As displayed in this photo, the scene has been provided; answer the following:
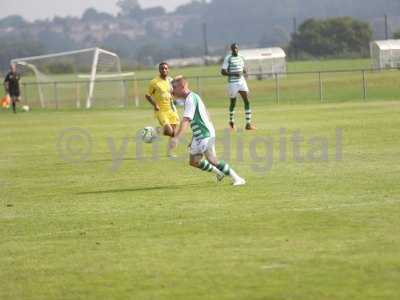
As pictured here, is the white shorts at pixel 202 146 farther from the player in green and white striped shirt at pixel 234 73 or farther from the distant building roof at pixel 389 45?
the distant building roof at pixel 389 45

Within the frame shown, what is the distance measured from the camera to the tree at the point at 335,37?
332ft

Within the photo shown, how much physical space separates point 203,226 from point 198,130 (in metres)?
3.45

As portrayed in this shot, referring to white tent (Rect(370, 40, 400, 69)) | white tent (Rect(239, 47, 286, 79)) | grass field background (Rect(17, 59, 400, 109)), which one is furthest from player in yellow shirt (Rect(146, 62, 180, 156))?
white tent (Rect(239, 47, 286, 79))

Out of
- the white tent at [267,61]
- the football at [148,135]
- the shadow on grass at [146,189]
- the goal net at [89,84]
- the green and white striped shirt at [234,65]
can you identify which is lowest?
the white tent at [267,61]

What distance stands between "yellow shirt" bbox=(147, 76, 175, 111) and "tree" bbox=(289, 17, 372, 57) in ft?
261

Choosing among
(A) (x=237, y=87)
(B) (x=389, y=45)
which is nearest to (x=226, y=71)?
(A) (x=237, y=87)

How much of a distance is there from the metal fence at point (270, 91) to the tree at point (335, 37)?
30.8 meters

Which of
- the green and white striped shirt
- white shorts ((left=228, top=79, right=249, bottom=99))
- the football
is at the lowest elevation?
the football

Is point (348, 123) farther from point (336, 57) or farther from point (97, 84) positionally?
point (336, 57)

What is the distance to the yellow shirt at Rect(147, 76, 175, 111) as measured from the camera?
73.0 ft

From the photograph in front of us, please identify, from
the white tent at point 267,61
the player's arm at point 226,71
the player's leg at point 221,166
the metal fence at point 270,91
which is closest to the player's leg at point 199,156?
the player's leg at point 221,166

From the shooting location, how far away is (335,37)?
102 m

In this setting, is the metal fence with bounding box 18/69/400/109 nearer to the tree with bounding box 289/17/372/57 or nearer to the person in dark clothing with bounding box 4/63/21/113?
the person in dark clothing with bounding box 4/63/21/113

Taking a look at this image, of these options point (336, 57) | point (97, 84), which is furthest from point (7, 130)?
point (336, 57)
